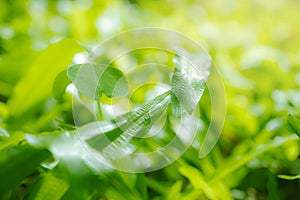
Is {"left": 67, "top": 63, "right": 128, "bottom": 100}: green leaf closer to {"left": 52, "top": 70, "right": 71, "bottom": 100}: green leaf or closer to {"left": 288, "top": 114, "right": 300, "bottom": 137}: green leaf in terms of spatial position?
{"left": 52, "top": 70, "right": 71, "bottom": 100}: green leaf

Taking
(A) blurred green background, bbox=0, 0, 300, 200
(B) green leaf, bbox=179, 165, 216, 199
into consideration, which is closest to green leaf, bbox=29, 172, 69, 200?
(A) blurred green background, bbox=0, 0, 300, 200

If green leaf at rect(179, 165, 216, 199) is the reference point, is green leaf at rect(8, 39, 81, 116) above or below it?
above

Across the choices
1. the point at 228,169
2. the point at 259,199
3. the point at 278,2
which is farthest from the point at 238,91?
the point at 278,2

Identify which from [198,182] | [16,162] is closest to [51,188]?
[16,162]

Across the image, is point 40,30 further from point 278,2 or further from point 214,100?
point 278,2

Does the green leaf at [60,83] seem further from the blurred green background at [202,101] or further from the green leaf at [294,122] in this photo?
the green leaf at [294,122]
